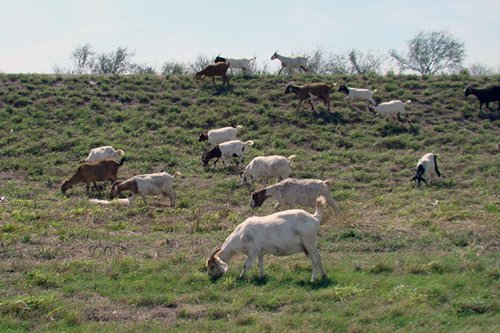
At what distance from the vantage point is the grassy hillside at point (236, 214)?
8.04 meters

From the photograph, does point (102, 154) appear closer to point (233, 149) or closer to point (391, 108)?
point (233, 149)

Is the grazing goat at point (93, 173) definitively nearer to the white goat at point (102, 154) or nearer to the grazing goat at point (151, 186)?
the grazing goat at point (151, 186)

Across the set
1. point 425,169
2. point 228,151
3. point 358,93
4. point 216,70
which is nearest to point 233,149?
point 228,151

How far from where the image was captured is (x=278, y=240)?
9289mm

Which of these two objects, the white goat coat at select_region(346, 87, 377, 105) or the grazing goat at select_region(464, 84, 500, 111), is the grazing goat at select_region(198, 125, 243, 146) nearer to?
the white goat coat at select_region(346, 87, 377, 105)

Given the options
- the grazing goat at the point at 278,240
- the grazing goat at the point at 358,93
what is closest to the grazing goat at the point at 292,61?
the grazing goat at the point at 358,93

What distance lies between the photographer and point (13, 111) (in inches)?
1067

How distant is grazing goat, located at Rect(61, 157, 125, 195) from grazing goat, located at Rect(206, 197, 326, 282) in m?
9.72

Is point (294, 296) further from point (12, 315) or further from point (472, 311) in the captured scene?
point (12, 315)

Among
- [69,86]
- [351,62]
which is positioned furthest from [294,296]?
[351,62]

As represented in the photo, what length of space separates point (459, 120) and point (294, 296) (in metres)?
19.9

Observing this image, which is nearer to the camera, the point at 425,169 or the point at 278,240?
the point at 278,240

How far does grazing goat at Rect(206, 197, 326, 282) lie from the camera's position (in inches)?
365

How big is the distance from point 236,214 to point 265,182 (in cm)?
402
